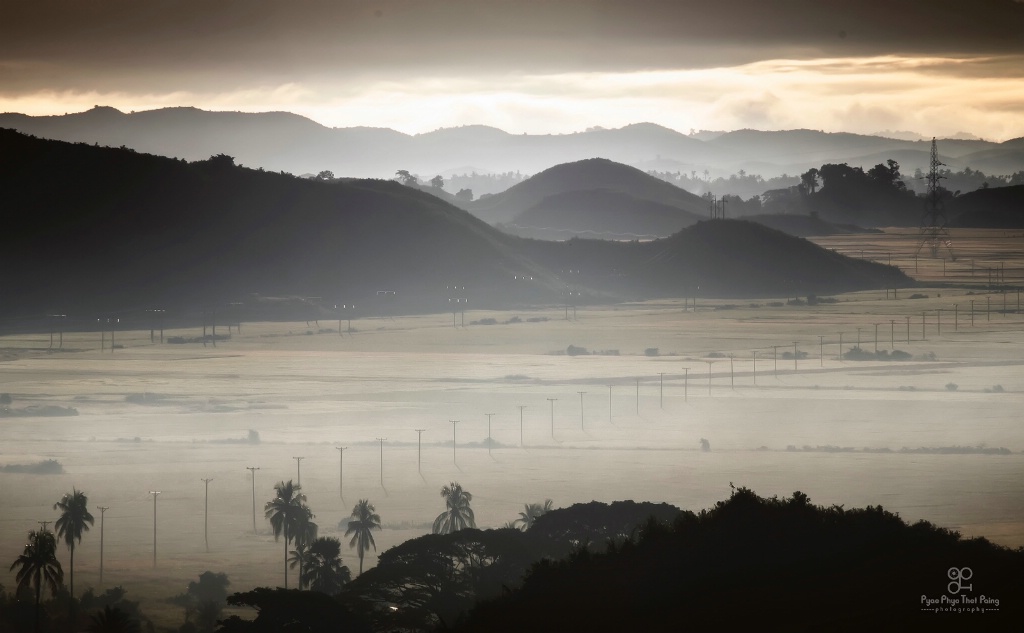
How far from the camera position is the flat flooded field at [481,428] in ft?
205

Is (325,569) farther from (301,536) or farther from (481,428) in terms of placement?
(481,428)

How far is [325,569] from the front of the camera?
167 feet

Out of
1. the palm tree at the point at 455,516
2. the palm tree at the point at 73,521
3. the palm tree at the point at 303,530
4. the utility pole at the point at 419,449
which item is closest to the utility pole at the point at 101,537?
the palm tree at the point at 73,521

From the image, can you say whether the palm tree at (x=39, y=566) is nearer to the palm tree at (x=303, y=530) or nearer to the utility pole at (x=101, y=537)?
the utility pole at (x=101, y=537)

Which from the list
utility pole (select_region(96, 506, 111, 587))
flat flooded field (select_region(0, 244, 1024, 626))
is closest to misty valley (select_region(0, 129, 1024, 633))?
utility pole (select_region(96, 506, 111, 587))

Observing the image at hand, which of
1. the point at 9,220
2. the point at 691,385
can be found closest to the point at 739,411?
the point at 691,385

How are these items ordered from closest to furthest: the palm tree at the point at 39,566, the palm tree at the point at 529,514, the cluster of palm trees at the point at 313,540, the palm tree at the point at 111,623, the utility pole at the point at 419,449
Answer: the palm tree at the point at 111,623 → the palm tree at the point at 39,566 → the cluster of palm trees at the point at 313,540 → the palm tree at the point at 529,514 → the utility pole at the point at 419,449

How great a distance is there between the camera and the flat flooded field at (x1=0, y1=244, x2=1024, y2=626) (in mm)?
62438

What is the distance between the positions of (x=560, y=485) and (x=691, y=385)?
42.7m

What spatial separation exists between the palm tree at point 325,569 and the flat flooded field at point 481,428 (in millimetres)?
2653

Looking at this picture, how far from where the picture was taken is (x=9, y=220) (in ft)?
650

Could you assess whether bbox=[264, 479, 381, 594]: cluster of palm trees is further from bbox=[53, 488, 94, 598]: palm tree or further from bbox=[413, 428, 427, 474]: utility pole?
bbox=[413, 428, 427, 474]: utility pole

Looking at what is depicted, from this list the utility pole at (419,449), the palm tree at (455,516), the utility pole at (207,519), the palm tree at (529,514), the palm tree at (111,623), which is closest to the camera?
the palm tree at (111,623)

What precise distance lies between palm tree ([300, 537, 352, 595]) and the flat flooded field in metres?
2.65
